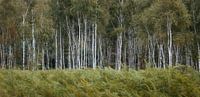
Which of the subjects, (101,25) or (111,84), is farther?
(101,25)

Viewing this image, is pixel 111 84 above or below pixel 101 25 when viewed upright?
below

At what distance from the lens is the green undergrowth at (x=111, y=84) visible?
729cm

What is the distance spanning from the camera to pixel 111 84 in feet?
25.2

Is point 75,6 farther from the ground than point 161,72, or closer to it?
farther from the ground

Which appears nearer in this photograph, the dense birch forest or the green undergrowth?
the green undergrowth

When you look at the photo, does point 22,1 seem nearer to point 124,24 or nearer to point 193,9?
point 124,24

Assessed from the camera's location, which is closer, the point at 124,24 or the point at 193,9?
the point at 193,9

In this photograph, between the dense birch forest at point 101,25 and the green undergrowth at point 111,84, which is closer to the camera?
the green undergrowth at point 111,84

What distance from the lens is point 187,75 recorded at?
7.53m

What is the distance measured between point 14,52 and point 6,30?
27.3 feet

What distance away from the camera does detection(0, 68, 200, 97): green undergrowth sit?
23.9 ft

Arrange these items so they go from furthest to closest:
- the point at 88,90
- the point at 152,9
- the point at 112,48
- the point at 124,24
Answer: the point at 112,48, the point at 124,24, the point at 152,9, the point at 88,90

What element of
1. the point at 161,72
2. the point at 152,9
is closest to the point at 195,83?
the point at 161,72

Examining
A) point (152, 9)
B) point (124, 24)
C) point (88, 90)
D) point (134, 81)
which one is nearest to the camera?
point (88, 90)
